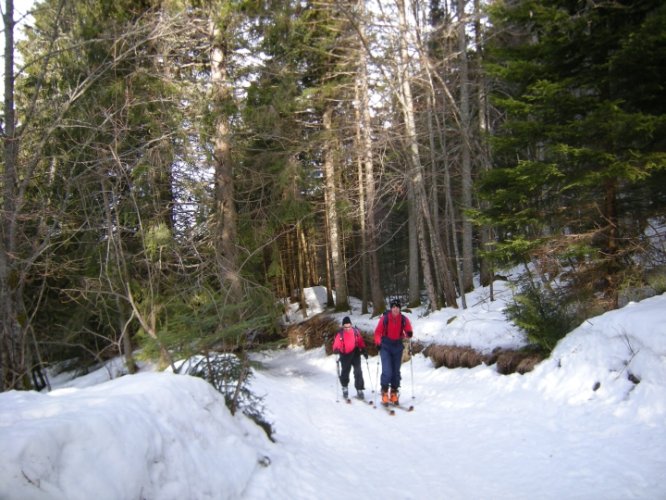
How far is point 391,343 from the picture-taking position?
8.45m

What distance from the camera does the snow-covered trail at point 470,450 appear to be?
13.8 feet

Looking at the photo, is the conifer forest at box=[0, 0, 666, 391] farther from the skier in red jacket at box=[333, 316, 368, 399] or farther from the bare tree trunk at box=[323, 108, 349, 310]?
the skier in red jacket at box=[333, 316, 368, 399]

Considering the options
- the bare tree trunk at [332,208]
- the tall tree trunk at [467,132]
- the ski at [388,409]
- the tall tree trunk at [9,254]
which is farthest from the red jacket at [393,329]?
the bare tree trunk at [332,208]

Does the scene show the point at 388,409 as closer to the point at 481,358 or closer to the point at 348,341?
the point at 348,341

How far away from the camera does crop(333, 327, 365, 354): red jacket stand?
9.25 metres

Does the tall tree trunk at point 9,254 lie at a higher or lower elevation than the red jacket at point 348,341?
higher

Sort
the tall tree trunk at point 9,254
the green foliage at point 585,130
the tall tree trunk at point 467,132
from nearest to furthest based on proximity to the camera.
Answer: the tall tree trunk at point 9,254
the green foliage at point 585,130
the tall tree trunk at point 467,132

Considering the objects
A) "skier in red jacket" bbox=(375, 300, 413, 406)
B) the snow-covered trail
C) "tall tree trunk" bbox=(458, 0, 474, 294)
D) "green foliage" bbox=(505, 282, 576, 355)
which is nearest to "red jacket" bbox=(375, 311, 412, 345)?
"skier in red jacket" bbox=(375, 300, 413, 406)

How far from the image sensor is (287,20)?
43.5 feet

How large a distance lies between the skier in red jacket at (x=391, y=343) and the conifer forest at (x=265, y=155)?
81.1 inches

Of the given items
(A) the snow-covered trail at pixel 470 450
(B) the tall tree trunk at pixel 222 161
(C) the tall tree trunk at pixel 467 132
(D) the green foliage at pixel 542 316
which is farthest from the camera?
(C) the tall tree trunk at pixel 467 132

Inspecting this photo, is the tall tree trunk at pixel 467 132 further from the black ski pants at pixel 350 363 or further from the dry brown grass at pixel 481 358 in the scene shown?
the black ski pants at pixel 350 363

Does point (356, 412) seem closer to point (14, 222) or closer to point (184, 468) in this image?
point (184, 468)

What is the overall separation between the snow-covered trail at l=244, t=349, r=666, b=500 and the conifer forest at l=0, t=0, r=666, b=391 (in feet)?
5.06
